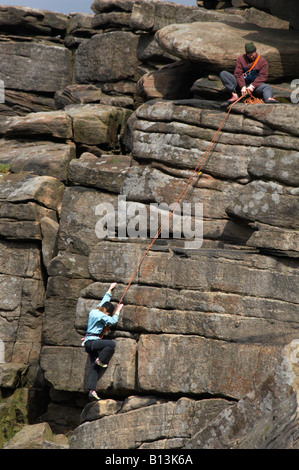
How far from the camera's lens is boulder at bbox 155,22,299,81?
2361 centimetres

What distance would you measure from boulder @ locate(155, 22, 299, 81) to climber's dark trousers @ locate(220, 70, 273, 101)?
1.59m

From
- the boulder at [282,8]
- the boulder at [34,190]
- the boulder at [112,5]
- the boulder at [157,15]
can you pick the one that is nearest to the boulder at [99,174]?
the boulder at [34,190]

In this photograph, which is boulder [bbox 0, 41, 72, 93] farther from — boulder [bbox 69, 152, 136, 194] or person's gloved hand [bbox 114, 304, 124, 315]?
person's gloved hand [bbox 114, 304, 124, 315]

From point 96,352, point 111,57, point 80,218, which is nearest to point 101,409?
point 96,352

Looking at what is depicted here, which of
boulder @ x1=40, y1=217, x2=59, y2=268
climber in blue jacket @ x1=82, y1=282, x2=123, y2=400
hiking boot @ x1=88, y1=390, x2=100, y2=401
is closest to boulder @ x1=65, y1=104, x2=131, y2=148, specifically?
boulder @ x1=40, y1=217, x2=59, y2=268

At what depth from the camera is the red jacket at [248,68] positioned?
22.1 meters

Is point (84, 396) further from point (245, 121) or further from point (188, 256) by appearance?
point (245, 121)

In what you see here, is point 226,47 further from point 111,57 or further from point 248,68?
point 111,57

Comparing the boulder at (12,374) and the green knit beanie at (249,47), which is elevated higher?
the green knit beanie at (249,47)

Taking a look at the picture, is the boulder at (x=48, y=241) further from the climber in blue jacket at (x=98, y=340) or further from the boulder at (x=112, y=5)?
the boulder at (x=112, y=5)

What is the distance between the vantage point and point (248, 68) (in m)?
22.2

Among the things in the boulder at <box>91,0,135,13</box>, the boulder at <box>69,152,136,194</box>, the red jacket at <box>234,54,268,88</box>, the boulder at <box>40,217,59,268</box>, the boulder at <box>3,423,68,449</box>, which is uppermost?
the red jacket at <box>234,54,268,88</box>

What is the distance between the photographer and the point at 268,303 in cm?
1839

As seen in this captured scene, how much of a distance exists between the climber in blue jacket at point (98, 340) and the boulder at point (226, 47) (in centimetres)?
960
